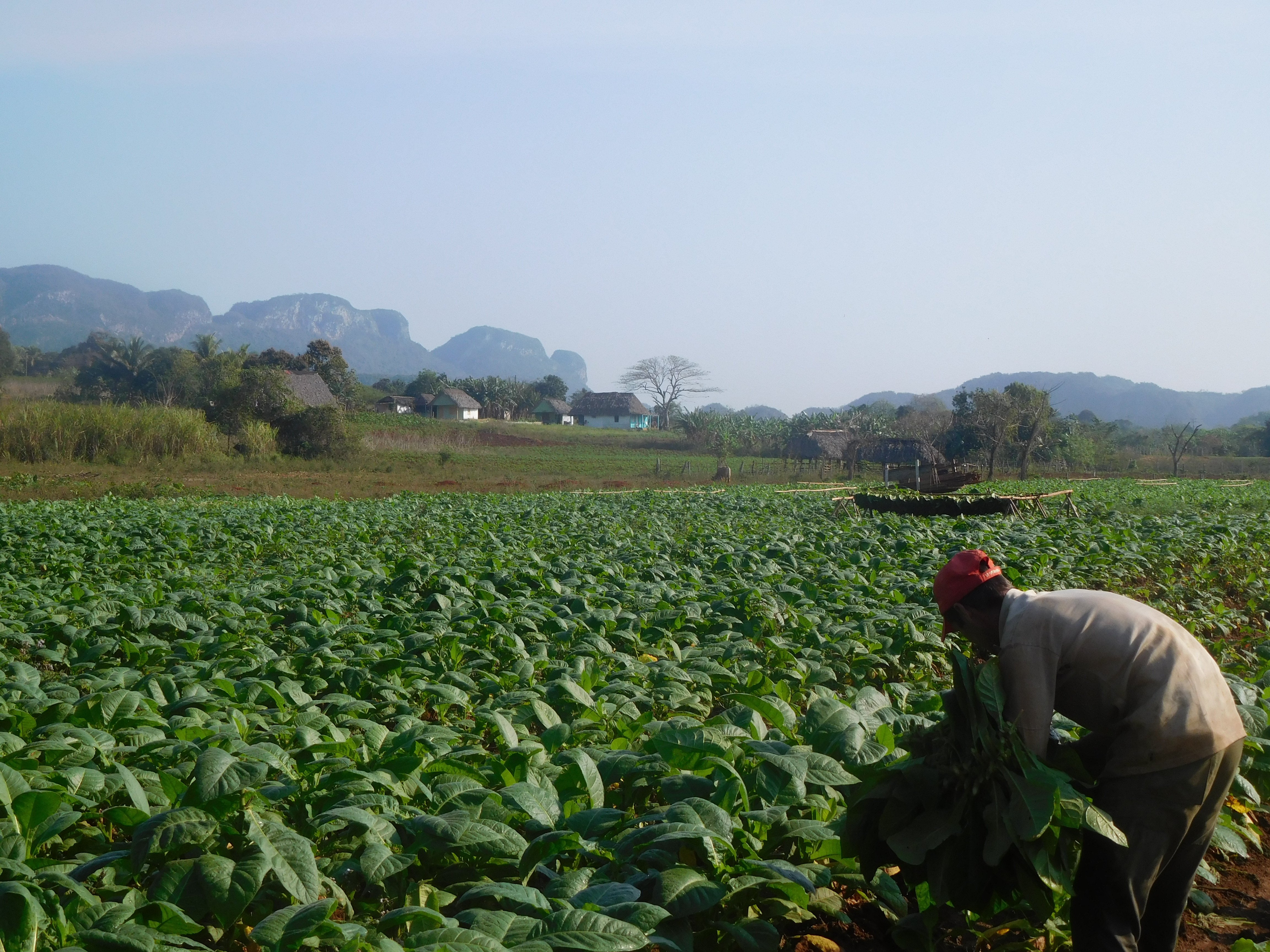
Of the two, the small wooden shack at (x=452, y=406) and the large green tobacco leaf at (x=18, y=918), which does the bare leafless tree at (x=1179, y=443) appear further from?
the small wooden shack at (x=452, y=406)

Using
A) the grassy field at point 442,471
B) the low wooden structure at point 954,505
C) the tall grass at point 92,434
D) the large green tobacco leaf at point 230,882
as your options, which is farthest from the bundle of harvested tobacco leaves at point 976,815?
the tall grass at point 92,434

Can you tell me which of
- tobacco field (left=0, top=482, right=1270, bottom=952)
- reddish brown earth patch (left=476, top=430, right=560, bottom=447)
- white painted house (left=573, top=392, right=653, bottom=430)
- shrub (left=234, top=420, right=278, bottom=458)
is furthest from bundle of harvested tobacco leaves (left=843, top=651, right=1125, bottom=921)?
white painted house (left=573, top=392, right=653, bottom=430)

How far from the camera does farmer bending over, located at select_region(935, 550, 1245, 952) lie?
280 centimetres

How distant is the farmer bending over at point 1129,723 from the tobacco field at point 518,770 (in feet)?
0.43

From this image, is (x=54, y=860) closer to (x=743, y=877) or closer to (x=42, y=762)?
(x=42, y=762)

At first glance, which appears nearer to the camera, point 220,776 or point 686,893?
point 686,893

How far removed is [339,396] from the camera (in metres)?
70.6

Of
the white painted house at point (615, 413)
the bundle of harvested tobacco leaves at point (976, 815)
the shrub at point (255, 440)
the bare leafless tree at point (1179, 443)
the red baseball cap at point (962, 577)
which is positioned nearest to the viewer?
the bundle of harvested tobacco leaves at point (976, 815)

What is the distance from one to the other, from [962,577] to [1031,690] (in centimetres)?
41

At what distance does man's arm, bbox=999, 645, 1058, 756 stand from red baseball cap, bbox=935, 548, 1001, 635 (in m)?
0.24

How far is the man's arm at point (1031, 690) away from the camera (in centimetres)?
279

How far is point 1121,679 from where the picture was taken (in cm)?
286

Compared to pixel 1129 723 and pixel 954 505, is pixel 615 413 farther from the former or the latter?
pixel 1129 723

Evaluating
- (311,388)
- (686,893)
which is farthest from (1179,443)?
(686,893)
